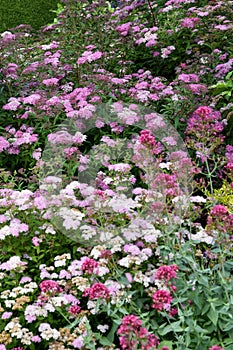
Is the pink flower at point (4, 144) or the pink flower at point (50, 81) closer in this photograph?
the pink flower at point (4, 144)

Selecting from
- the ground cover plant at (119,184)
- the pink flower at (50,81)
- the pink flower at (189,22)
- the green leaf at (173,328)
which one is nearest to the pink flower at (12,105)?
the ground cover plant at (119,184)

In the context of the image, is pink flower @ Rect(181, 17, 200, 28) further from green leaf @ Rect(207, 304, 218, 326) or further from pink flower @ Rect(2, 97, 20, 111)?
green leaf @ Rect(207, 304, 218, 326)

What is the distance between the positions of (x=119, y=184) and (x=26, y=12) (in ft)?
28.3

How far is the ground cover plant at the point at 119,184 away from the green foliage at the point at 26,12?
526cm

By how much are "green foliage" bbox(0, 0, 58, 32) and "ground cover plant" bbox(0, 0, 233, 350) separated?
5256mm

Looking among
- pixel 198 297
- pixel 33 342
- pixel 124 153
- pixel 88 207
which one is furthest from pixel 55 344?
pixel 124 153

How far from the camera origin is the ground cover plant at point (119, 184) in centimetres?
212

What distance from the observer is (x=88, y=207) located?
8.61 ft

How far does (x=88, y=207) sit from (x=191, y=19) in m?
2.51

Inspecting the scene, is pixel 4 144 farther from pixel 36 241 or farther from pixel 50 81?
pixel 36 241

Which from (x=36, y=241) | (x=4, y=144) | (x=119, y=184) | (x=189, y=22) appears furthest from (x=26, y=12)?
(x=36, y=241)

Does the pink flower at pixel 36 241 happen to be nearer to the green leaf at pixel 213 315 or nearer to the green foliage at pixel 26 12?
the green leaf at pixel 213 315

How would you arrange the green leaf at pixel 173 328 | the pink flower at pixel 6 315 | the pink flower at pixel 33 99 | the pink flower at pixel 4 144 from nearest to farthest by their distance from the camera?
the green leaf at pixel 173 328 → the pink flower at pixel 6 315 → the pink flower at pixel 4 144 → the pink flower at pixel 33 99

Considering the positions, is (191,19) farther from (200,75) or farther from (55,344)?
(55,344)
